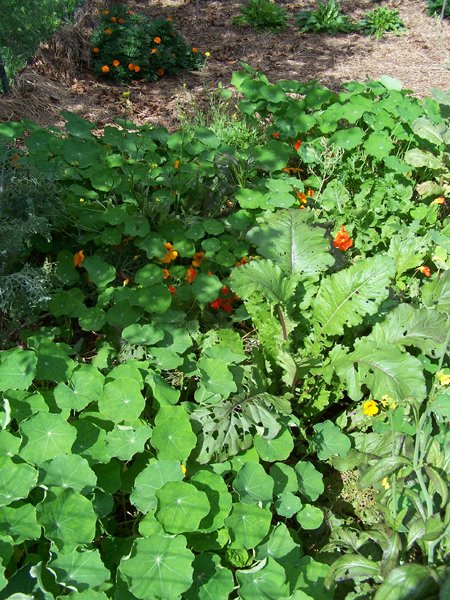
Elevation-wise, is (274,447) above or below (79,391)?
below

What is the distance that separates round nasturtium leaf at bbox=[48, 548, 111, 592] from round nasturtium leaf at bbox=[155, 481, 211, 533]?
0.23 meters

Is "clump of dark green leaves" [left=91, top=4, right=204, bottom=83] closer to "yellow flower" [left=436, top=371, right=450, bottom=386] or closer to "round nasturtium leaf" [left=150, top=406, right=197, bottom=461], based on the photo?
"round nasturtium leaf" [left=150, top=406, right=197, bottom=461]

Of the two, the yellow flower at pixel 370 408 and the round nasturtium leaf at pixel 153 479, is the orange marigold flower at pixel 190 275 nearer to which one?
the yellow flower at pixel 370 408

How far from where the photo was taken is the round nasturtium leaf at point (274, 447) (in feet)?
7.57

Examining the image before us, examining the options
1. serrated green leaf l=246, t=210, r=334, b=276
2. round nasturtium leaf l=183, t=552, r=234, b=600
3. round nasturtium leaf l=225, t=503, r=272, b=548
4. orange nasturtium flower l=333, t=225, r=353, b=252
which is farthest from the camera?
orange nasturtium flower l=333, t=225, r=353, b=252

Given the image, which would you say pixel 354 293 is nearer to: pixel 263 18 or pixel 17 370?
pixel 17 370

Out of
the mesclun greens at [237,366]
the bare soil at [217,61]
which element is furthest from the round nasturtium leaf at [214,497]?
the bare soil at [217,61]

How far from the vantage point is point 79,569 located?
181cm

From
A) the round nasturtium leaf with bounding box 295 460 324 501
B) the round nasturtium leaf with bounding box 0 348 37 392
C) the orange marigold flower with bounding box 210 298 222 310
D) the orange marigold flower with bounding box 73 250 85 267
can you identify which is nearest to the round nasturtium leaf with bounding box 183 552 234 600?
the round nasturtium leaf with bounding box 295 460 324 501

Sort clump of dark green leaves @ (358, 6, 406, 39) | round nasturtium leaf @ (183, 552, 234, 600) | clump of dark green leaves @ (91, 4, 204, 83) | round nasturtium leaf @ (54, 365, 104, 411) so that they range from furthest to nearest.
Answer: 1. clump of dark green leaves @ (358, 6, 406, 39)
2. clump of dark green leaves @ (91, 4, 204, 83)
3. round nasturtium leaf @ (54, 365, 104, 411)
4. round nasturtium leaf @ (183, 552, 234, 600)

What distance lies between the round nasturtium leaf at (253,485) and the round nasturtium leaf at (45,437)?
604mm

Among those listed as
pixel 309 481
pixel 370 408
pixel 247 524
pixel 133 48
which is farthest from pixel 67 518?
pixel 133 48

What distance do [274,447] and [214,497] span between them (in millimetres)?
345

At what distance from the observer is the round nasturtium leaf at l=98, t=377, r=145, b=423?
7.38 feet
